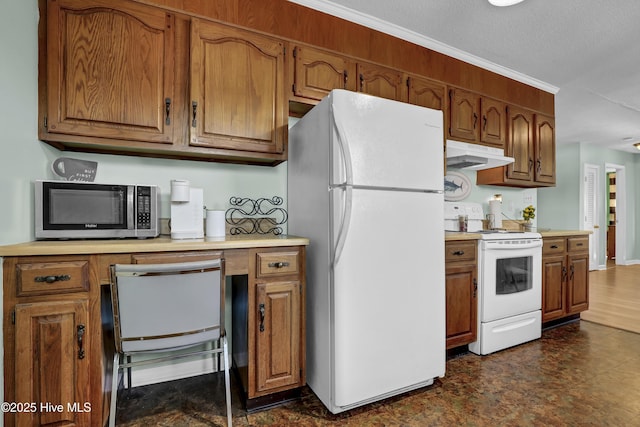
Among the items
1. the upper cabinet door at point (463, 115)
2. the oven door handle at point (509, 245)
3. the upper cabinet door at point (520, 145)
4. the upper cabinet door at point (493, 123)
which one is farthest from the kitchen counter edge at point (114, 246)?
the upper cabinet door at point (520, 145)

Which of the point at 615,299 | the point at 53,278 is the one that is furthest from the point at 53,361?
the point at 615,299

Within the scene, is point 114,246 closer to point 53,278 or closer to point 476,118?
point 53,278

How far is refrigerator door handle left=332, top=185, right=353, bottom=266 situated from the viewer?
1.62 m

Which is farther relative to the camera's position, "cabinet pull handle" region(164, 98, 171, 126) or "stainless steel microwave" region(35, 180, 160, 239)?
"cabinet pull handle" region(164, 98, 171, 126)

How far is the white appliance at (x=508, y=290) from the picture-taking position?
2.45 metres

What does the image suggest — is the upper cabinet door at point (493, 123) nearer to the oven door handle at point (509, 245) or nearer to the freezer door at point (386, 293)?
the oven door handle at point (509, 245)

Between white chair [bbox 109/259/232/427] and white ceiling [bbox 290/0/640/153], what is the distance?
6.26 feet

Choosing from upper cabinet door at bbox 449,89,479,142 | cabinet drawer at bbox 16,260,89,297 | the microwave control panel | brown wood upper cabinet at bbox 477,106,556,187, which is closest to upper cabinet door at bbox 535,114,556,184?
brown wood upper cabinet at bbox 477,106,556,187

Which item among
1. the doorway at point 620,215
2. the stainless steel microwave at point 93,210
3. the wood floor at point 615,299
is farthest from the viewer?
the doorway at point 620,215

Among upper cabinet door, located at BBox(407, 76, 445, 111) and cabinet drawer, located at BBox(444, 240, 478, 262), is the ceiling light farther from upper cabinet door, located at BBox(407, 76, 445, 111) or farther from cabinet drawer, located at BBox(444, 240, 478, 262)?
cabinet drawer, located at BBox(444, 240, 478, 262)

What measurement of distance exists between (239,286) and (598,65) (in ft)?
12.4

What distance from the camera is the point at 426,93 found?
2.61 metres

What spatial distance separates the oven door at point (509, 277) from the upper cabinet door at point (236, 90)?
1.84m

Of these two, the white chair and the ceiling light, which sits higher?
the ceiling light
